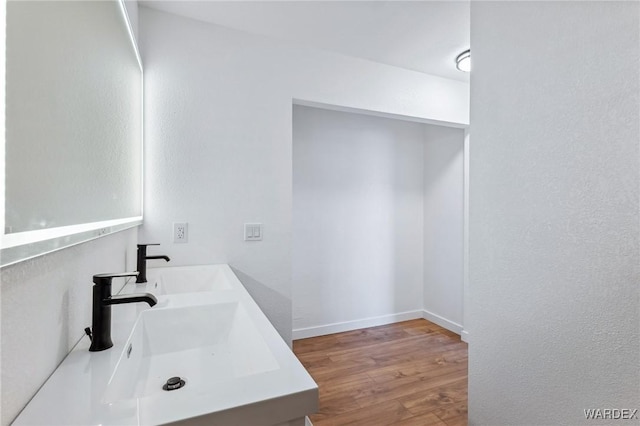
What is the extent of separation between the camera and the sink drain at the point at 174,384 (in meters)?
0.75

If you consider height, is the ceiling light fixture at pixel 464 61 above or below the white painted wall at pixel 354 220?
above

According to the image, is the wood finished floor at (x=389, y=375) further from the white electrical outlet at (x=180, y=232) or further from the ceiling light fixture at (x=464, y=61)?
the ceiling light fixture at (x=464, y=61)

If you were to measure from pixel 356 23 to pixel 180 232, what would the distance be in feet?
5.49

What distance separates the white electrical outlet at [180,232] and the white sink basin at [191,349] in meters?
0.88

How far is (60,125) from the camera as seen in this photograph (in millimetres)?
620

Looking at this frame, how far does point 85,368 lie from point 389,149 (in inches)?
121

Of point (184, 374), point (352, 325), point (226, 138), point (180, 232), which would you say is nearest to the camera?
point (184, 374)

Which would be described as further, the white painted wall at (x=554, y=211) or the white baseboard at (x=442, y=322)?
the white baseboard at (x=442, y=322)

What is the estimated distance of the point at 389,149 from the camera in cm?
325

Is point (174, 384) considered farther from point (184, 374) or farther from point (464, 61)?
point (464, 61)

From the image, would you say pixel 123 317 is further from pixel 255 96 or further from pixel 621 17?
pixel 621 17

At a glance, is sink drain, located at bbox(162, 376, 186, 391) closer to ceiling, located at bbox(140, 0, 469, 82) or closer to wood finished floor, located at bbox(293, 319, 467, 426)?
wood finished floor, located at bbox(293, 319, 467, 426)

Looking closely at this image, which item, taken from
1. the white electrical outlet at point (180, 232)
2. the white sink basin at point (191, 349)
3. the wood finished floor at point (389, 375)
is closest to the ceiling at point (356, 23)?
the white electrical outlet at point (180, 232)

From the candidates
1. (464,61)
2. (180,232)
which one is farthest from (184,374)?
→ (464,61)
